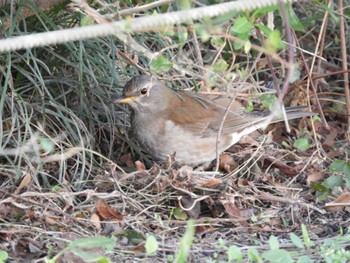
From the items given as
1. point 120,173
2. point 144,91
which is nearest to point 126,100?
point 144,91

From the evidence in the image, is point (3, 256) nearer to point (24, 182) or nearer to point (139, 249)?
point (139, 249)

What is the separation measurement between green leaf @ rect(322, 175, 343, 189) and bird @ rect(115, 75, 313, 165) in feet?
1.92

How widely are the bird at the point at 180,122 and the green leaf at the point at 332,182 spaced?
59cm

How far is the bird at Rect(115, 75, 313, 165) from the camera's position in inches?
268

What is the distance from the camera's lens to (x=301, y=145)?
23.8 feet

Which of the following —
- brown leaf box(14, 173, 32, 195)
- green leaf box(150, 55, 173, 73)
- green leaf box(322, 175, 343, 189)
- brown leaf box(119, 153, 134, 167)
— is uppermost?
green leaf box(150, 55, 173, 73)

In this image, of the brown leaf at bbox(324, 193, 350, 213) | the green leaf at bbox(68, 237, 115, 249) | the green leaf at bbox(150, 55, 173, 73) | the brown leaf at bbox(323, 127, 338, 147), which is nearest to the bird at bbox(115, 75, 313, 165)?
the brown leaf at bbox(323, 127, 338, 147)

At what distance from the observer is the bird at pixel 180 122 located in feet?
22.3

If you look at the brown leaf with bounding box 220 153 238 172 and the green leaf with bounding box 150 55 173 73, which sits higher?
the green leaf with bounding box 150 55 173 73

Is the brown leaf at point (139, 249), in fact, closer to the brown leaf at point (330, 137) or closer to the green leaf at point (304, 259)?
the green leaf at point (304, 259)

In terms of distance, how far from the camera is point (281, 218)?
6066 mm

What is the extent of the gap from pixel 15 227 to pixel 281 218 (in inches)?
69.6

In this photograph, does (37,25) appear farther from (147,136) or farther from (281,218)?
(281,218)

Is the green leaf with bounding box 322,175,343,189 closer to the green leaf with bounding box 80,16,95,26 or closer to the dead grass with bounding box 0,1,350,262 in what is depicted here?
the dead grass with bounding box 0,1,350,262
